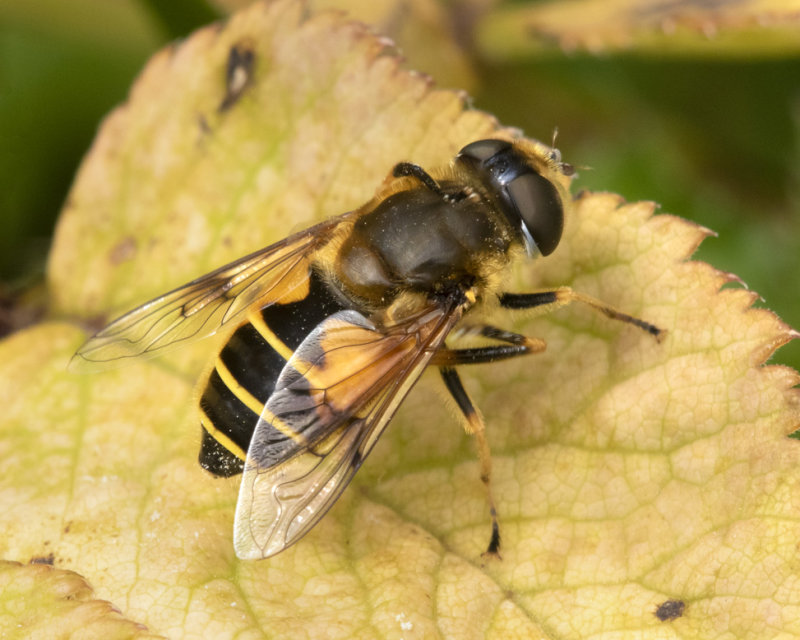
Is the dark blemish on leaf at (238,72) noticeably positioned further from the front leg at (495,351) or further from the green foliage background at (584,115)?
the front leg at (495,351)

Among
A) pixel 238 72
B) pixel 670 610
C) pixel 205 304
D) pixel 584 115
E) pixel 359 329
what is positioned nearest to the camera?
pixel 670 610

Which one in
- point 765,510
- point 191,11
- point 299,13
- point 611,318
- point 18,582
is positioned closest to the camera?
point 765,510

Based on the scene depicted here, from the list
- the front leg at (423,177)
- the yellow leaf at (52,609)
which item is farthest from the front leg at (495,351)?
the yellow leaf at (52,609)

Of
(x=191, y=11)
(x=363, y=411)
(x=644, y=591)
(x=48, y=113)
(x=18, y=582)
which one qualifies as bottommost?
(x=644, y=591)

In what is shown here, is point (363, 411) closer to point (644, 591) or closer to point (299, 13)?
point (644, 591)

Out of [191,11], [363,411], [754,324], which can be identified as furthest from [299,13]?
[754,324]


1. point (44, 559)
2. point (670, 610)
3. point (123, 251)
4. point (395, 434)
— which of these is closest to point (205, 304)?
point (123, 251)

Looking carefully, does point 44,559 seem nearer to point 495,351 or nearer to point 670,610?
point 495,351
